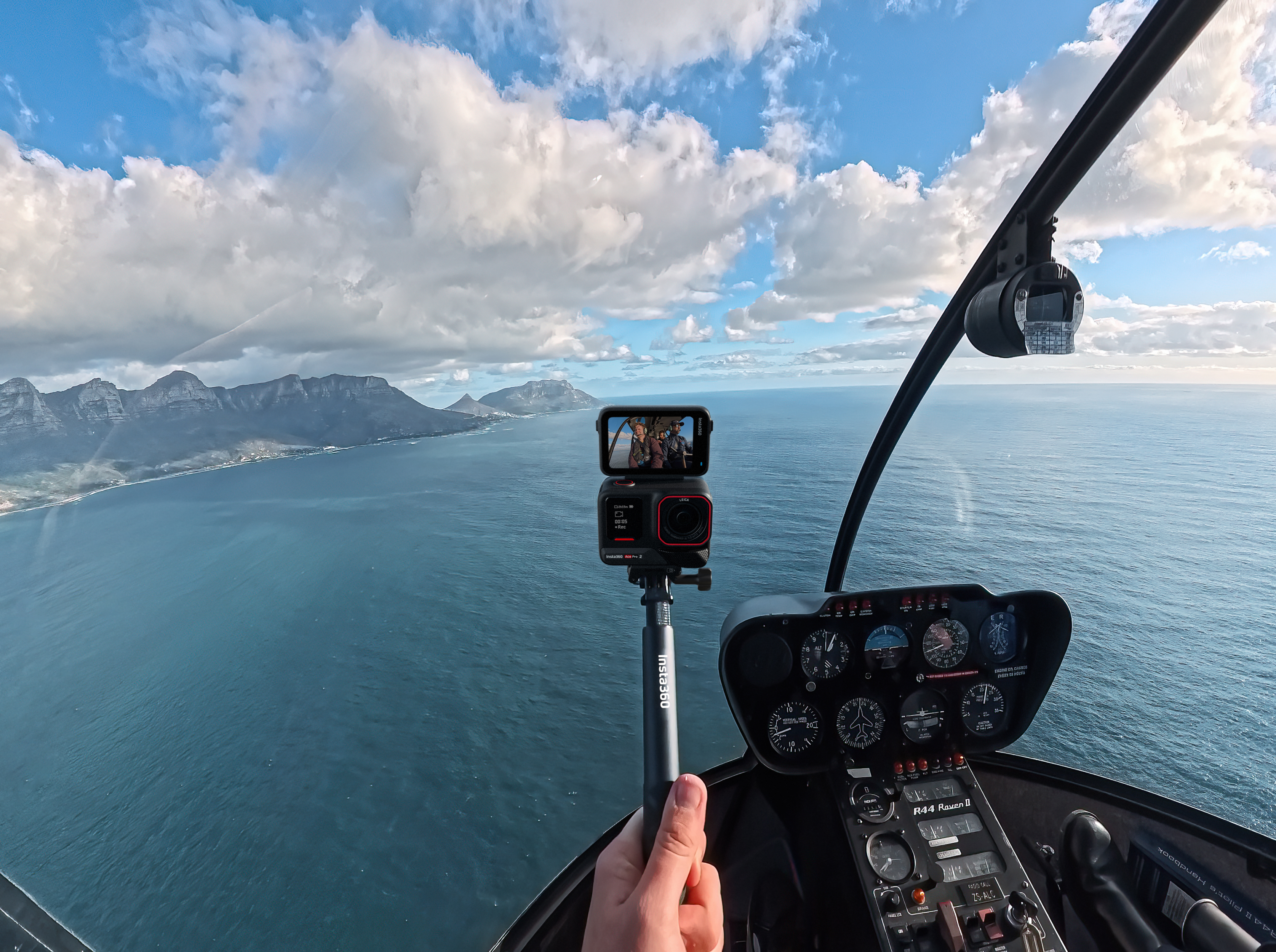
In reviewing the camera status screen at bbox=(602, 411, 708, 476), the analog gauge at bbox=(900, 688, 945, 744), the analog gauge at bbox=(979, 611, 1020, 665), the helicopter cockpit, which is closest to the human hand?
the camera status screen at bbox=(602, 411, 708, 476)

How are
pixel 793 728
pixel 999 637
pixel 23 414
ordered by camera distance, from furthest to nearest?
1. pixel 23 414
2. pixel 999 637
3. pixel 793 728

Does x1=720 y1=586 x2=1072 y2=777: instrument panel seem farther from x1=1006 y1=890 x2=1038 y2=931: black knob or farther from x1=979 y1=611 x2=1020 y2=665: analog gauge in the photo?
x1=1006 y1=890 x2=1038 y2=931: black knob

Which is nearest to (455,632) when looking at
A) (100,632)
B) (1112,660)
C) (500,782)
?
(500,782)

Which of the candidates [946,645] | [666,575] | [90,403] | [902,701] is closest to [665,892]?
[666,575]

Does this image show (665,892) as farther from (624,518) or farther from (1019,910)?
(1019,910)

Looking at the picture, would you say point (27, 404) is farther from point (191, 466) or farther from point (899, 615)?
point (899, 615)

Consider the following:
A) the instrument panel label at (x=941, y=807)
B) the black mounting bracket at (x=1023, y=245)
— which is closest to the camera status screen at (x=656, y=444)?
the black mounting bracket at (x=1023, y=245)
